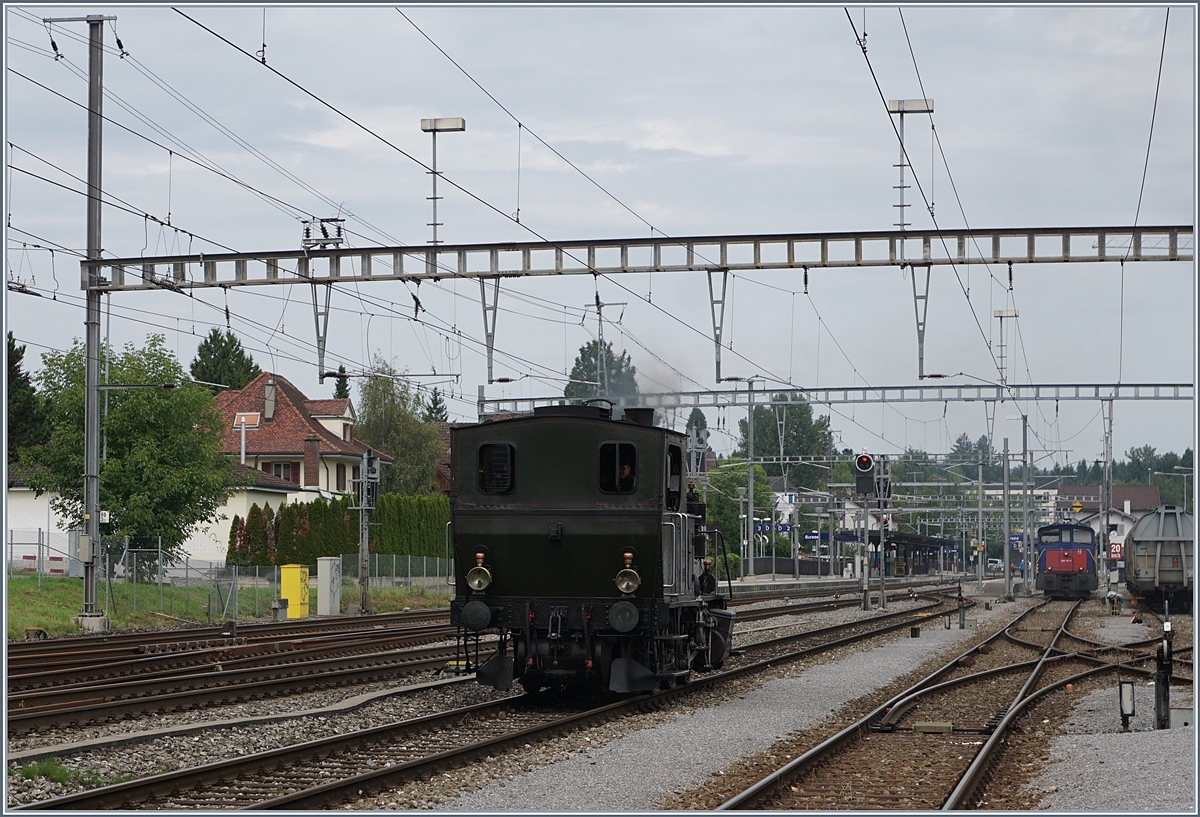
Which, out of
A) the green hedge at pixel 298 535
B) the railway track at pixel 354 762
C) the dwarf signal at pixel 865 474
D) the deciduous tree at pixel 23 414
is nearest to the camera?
the railway track at pixel 354 762

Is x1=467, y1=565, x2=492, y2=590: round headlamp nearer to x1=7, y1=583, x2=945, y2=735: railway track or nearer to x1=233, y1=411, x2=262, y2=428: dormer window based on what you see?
x1=7, y1=583, x2=945, y2=735: railway track

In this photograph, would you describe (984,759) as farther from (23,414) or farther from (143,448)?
(23,414)

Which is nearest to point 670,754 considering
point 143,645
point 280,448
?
point 143,645

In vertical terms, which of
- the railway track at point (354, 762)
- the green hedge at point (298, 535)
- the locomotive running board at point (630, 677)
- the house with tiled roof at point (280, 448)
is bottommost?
the railway track at point (354, 762)

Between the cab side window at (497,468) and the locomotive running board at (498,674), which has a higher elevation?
the cab side window at (497,468)

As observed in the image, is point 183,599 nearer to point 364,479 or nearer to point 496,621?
point 364,479

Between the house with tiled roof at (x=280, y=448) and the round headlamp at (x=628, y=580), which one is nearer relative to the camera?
the round headlamp at (x=628, y=580)

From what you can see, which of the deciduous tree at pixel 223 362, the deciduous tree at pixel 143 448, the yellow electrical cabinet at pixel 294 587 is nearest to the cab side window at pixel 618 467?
the yellow electrical cabinet at pixel 294 587

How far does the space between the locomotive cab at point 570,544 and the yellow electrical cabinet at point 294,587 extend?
21802 millimetres

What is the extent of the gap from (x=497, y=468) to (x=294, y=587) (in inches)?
887

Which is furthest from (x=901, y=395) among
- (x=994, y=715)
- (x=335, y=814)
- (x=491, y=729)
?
(x=335, y=814)

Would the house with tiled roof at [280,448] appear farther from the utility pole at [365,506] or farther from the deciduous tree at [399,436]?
the utility pole at [365,506]

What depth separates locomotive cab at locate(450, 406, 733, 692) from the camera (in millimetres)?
15547

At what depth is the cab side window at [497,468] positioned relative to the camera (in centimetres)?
1597
